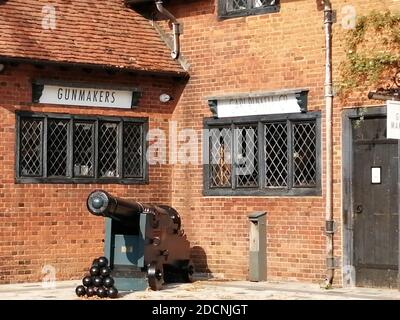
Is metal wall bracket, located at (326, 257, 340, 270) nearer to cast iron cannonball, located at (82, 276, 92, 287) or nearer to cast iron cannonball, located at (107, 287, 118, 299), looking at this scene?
cast iron cannonball, located at (107, 287, 118, 299)

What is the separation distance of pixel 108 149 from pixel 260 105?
2860mm

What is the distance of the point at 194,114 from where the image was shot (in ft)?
61.3

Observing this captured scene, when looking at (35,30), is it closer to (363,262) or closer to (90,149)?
(90,149)

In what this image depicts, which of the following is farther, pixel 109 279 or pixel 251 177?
pixel 251 177

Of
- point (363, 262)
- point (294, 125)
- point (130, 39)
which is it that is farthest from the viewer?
point (130, 39)

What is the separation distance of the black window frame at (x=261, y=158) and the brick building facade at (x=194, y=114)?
2cm

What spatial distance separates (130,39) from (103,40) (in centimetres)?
66

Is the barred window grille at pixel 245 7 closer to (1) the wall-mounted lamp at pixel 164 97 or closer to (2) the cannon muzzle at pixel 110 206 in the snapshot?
(1) the wall-mounted lamp at pixel 164 97

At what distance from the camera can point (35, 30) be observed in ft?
57.0

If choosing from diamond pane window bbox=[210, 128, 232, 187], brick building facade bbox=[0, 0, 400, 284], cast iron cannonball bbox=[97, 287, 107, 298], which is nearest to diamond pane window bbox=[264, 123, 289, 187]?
brick building facade bbox=[0, 0, 400, 284]

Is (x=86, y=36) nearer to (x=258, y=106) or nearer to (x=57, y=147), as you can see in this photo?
(x=57, y=147)

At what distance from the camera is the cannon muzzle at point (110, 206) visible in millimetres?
14688

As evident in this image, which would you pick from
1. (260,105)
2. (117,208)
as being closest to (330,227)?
(260,105)
